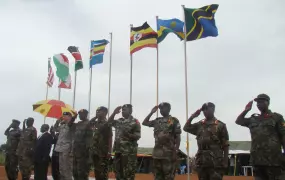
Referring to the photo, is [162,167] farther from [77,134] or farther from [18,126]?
[18,126]

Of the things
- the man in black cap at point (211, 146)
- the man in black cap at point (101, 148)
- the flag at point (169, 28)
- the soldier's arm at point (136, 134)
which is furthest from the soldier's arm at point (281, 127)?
the flag at point (169, 28)

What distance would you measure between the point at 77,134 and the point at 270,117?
4.78m

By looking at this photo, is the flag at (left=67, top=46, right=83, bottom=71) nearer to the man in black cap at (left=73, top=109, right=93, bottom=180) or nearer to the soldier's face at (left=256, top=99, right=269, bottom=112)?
the man in black cap at (left=73, top=109, right=93, bottom=180)

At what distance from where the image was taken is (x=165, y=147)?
7016 millimetres

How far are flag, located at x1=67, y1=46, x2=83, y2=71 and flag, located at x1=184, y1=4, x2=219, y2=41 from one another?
6.61m

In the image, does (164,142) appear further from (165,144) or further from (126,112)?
(126,112)

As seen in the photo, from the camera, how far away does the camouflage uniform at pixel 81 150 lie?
8.52 m

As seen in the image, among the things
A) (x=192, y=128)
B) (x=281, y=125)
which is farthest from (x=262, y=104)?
(x=192, y=128)

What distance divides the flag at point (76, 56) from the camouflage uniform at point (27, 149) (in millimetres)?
6934

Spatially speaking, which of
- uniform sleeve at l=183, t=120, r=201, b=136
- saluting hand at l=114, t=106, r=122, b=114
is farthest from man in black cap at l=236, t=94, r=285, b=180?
saluting hand at l=114, t=106, r=122, b=114

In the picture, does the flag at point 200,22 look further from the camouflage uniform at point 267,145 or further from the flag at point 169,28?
the camouflage uniform at point 267,145

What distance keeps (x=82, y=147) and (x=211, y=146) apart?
3689 mm

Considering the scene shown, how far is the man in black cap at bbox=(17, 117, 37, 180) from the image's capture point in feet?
37.1

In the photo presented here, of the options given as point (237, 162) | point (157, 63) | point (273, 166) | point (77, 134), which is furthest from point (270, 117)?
point (237, 162)
